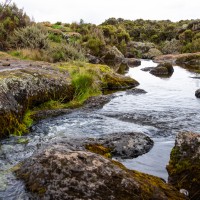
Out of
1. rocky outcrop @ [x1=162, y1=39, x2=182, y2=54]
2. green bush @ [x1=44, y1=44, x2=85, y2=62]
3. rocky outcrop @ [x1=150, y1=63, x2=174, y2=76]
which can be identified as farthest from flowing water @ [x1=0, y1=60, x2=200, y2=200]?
rocky outcrop @ [x1=162, y1=39, x2=182, y2=54]

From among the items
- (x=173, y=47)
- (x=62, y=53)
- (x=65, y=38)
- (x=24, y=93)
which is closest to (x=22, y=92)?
(x=24, y=93)

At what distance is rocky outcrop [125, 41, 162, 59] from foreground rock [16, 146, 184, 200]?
36654 mm

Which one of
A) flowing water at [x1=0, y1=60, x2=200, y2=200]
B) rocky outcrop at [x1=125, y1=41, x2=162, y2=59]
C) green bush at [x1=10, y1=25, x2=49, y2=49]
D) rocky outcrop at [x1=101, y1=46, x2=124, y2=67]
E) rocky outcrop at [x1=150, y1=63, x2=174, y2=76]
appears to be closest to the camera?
flowing water at [x1=0, y1=60, x2=200, y2=200]

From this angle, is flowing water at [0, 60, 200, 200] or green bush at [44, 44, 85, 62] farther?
green bush at [44, 44, 85, 62]

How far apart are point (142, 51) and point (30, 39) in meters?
31.6

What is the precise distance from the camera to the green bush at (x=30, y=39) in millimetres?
17281

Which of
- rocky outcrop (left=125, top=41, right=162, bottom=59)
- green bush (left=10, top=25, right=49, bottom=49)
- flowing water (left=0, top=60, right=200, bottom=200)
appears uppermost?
green bush (left=10, top=25, right=49, bottom=49)

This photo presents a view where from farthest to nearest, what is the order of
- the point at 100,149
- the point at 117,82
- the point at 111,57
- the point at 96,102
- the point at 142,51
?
the point at 142,51, the point at 111,57, the point at 117,82, the point at 96,102, the point at 100,149

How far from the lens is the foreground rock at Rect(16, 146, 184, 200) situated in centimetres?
371

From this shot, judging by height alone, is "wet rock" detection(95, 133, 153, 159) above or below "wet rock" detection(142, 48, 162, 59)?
below

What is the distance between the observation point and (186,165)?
473 cm

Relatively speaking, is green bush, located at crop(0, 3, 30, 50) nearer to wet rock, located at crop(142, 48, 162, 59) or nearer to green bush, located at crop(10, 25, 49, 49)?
green bush, located at crop(10, 25, 49, 49)

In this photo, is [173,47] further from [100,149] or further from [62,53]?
[100,149]

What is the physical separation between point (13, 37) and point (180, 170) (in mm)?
15642
